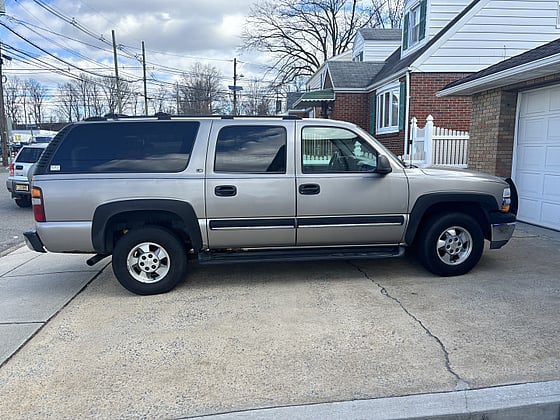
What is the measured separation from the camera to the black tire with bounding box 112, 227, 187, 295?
183 inches

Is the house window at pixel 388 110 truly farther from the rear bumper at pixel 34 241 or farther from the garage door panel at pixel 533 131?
the rear bumper at pixel 34 241

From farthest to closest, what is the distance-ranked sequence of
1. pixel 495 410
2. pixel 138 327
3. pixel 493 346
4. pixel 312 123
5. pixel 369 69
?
1. pixel 369 69
2. pixel 312 123
3. pixel 138 327
4. pixel 493 346
5. pixel 495 410

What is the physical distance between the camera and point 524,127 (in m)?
8.30

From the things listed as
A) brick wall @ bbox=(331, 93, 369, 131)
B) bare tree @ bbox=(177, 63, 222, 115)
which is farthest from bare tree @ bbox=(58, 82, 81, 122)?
brick wall @ bbox=(331, 93, 369, 131)

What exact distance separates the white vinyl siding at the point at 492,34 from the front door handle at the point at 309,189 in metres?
11.2

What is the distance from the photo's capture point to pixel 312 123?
4.99 meters

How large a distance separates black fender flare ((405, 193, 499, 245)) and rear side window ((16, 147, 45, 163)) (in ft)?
35.3

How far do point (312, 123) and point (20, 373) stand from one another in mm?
3733

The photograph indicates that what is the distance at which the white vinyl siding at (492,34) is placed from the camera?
45.0 feet

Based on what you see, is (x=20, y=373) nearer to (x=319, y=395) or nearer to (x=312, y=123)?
(x=319, y=395)

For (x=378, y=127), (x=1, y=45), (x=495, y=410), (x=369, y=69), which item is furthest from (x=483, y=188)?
(x=1, y=45)

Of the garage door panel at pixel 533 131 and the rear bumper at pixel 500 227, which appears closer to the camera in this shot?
the rear bumper at pixel 500 227

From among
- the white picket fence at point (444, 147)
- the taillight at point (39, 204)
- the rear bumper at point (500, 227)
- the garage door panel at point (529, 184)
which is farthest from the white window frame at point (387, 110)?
the taillight at point (39, 204)

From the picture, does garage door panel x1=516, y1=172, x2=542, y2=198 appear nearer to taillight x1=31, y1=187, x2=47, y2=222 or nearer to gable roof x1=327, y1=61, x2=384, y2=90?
taillight x1=31, y1=187, x2=47, y2=222
